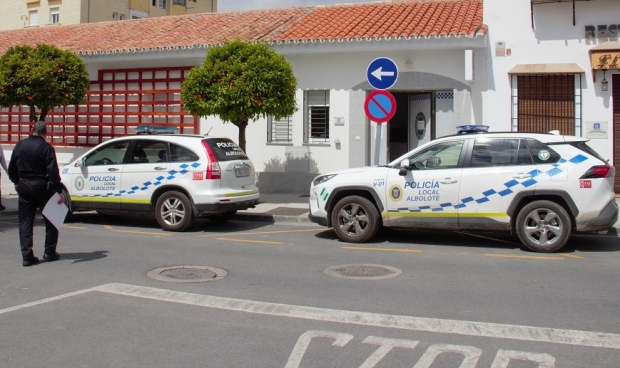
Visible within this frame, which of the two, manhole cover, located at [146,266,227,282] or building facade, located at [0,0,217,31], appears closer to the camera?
manhole cover, located at [146,266,227,282]

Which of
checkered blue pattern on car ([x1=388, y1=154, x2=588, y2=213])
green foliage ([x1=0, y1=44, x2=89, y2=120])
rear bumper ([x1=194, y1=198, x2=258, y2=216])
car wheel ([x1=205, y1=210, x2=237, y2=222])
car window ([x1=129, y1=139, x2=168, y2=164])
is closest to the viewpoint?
checkered blue pattern on car ([x1=388, y1=154, x2=588, y2=213])

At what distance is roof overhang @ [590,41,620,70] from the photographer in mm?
13664

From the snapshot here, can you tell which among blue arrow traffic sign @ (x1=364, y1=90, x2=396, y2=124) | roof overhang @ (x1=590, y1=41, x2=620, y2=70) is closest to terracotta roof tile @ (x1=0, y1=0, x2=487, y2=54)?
roof overhang @ (x1=590, y1=41, x2=620, y2=70)

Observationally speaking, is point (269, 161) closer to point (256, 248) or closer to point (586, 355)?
point (256, 248)

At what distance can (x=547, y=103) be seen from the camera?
570 inches

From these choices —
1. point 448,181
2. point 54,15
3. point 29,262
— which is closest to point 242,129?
point 448,181

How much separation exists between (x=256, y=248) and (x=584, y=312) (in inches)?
192

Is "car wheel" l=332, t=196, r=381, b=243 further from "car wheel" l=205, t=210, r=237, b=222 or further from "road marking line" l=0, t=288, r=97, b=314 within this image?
"road marking line" l=0, t=288, r=97, b=314

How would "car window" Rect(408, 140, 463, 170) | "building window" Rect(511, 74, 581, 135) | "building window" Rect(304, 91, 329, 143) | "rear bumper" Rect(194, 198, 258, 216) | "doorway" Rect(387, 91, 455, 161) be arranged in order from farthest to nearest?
"building window" Rect(304, 91, 329, 143) → "doorway" Rect(387, 91, 455, 161) → "building window" Rect(511, 74, 581, 135) → "rear bumper" Rect(194, 198, 258, 216) → "car window" Rect(408, 140, 463, 170)

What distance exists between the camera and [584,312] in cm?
612

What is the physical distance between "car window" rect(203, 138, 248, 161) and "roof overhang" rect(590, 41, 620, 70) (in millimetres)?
7806

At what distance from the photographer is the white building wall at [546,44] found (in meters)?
14.0

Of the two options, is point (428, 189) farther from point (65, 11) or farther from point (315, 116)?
point (65, 11)

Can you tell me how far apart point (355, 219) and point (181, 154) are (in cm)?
333
